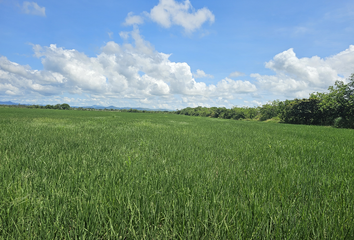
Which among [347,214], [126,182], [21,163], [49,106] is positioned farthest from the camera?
[49,106]

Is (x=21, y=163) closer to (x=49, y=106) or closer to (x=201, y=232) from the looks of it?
(x=201, y=232)

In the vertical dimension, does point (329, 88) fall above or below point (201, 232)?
above

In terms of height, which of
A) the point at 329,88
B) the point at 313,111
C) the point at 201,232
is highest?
the point at 329,88

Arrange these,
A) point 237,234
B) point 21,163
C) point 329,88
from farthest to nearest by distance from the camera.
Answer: point 329,88 → point 21,163 → point 237,234

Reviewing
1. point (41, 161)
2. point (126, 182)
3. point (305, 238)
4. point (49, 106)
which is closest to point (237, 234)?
point (305, 238)

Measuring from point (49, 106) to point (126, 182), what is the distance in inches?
4598

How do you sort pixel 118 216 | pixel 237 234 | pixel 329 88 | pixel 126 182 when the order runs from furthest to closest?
1. pixel 329 88
2. pixel 126 182
3. pixel 118 216
4. pixel 237 234

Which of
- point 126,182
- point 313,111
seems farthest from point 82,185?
point 313,111

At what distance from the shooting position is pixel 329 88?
3078 centimetres

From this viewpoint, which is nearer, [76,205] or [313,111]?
[76,205]

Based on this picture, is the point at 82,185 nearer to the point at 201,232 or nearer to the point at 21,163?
the point at 201,232

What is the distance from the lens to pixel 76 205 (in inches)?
54.8

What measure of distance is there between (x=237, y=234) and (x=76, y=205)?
4.60ft

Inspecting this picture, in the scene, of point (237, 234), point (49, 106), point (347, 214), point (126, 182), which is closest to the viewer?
point (237, 234)
